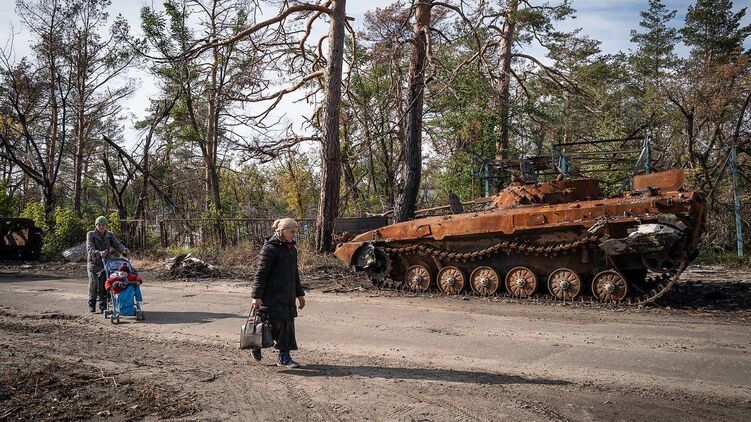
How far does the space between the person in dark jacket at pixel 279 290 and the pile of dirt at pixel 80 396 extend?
3.86 feet

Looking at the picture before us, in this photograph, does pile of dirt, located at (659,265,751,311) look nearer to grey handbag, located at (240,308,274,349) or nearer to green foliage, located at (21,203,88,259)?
grey handbag, located at (240,308,274,349)

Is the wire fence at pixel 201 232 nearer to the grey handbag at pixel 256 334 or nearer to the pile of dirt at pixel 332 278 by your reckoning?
the pile of dirt at pixel 332 278

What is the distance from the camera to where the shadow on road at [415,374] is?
5410 mm

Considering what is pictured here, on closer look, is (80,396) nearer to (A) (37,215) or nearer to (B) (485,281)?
(B) (485,281)

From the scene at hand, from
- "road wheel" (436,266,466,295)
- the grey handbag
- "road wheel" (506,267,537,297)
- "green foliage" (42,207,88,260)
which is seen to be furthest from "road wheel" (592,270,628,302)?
"green foliage" (42,207,88,260)

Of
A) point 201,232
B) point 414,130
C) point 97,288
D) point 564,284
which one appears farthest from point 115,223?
point 564,284

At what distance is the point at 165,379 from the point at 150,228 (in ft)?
55.7

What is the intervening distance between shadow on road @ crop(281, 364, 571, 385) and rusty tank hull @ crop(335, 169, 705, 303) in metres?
4.67

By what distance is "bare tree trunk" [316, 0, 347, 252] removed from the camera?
16.9m

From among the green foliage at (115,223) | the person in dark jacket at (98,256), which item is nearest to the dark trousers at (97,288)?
the person in dark jacket at (98,256)

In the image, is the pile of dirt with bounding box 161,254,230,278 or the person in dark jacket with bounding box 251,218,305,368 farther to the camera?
the pile of dirt with bounding box 161,254,230,278

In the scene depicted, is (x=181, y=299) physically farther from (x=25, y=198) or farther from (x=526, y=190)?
(x=25, y=198)

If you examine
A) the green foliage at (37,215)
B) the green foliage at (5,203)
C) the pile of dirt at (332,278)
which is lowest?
the pile of dirt at (332,278)

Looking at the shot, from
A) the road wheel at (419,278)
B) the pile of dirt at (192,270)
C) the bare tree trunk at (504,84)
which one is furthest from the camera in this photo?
the bare tree trunk at (504,84)
